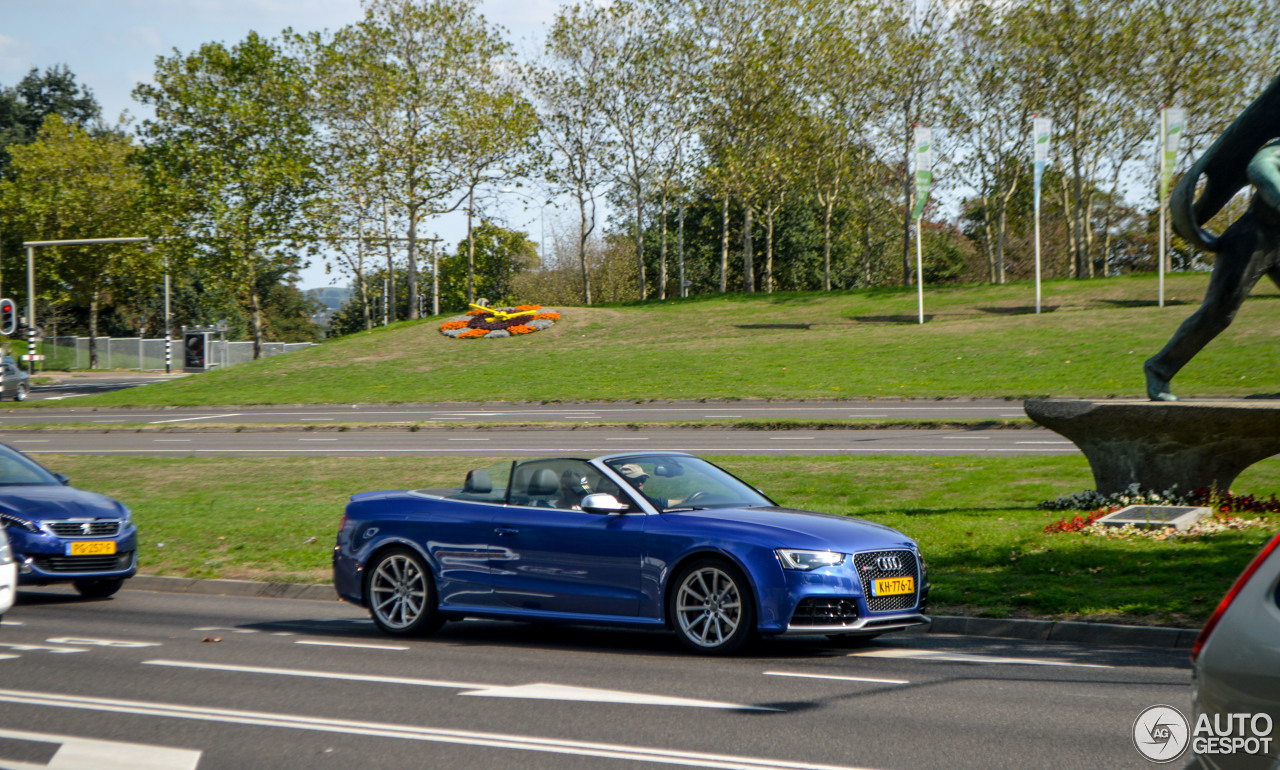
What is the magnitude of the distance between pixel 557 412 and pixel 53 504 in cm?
2331

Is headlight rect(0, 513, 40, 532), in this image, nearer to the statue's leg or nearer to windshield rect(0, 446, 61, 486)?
windshield rect(0, 446, 61, 486)

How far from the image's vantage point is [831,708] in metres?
6.64

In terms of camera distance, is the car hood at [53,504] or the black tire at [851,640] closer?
the black tire at [851,640]

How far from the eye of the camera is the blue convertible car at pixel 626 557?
815 centimetres

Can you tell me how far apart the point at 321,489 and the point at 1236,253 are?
14.0 m

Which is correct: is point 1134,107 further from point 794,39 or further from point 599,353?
point 599,353

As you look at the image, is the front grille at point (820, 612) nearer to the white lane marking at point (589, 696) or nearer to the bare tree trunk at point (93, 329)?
the white lane marking at point (589, 696)

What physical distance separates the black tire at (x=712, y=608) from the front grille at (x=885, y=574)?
31.4 inches

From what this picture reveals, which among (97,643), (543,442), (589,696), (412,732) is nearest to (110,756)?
(412,732)

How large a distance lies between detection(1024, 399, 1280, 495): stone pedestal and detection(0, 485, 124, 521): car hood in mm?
10853

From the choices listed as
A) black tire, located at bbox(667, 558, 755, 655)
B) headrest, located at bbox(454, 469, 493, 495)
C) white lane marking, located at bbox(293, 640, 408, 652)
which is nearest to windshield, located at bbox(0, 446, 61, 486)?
white lane marking, located at bbox(293, 640, 408, 652)

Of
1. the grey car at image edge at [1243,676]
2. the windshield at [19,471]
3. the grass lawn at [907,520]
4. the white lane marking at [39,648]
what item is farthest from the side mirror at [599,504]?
the windshield at [19,471]

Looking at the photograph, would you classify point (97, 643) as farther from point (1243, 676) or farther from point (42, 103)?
point (42, 103)

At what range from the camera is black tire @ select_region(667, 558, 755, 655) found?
8242 millimetres
